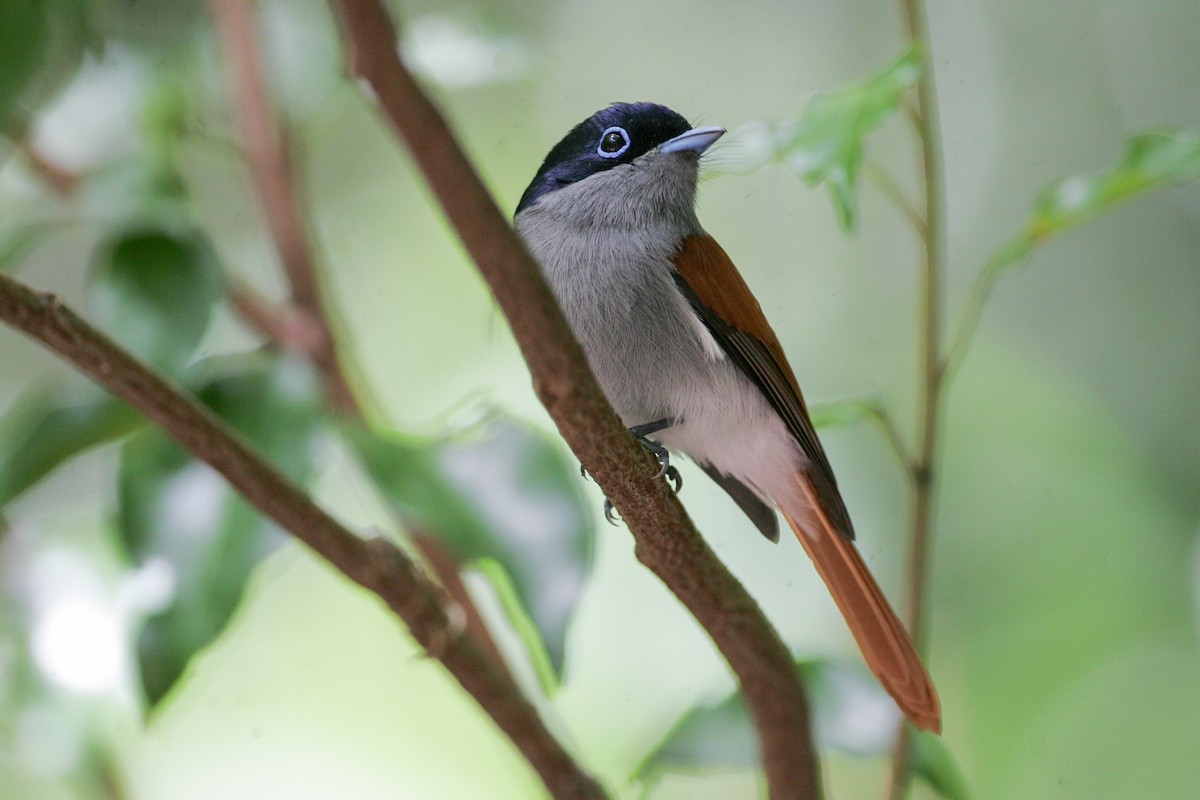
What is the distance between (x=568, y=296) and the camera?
3.34ft

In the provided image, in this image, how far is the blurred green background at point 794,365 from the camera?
4.07 ft

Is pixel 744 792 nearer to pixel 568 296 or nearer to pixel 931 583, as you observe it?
pixel 931 583

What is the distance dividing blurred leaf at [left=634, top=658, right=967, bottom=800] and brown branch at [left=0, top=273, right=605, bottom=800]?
0.39 ft

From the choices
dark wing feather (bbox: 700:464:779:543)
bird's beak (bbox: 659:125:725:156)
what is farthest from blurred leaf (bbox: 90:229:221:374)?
dark wing feather (bbox: 700:464:779:543)

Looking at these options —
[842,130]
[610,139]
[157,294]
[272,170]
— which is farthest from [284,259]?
[842,130]

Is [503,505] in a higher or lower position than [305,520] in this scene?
lower

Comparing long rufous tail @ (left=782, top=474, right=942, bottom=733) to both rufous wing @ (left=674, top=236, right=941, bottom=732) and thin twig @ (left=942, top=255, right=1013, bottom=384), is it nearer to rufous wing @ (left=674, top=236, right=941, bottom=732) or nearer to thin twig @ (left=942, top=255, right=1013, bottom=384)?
rufous wing @ (left=674, top=236, right=941, bottom=732)

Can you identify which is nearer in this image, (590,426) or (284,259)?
(590,426)

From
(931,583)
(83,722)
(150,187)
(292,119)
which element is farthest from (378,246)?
(931,583)

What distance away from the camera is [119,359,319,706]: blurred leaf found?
93 cm

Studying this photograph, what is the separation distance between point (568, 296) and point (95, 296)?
1.46 feet

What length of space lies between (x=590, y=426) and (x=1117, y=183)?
0.58 meters

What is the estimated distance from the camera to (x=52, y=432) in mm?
977

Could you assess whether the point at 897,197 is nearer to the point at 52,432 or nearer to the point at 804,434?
the point at 804,434
